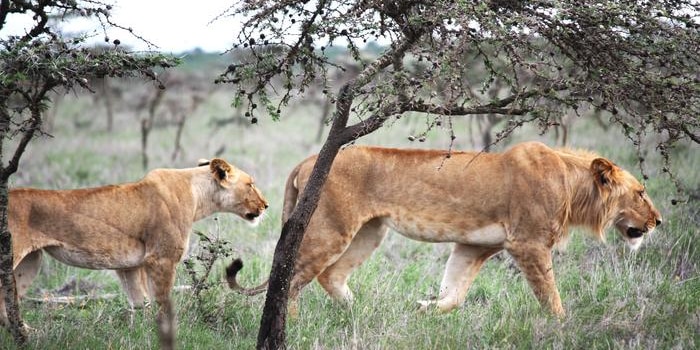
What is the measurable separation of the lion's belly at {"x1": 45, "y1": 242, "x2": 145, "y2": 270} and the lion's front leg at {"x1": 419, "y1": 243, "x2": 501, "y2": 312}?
2408mm

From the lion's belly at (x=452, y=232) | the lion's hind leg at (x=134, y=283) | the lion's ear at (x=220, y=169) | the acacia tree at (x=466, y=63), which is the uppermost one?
the acacia tree at (x=466, y=63)

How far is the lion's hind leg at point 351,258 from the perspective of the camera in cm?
704

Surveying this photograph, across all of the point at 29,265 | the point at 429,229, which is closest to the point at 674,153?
the point at 429,229

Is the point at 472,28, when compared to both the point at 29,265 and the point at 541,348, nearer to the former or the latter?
the point at 541,348

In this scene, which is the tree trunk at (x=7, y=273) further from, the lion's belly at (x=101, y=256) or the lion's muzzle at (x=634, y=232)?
the lion's muzzle at (x=634, y=232)

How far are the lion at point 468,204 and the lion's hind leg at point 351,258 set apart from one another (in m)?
0.07

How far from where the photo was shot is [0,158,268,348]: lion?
6445mm

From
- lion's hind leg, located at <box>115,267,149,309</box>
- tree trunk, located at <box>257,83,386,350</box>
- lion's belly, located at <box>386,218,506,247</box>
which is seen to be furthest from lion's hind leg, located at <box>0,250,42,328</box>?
lion's belly, located at <box>386,218,506,247</box>

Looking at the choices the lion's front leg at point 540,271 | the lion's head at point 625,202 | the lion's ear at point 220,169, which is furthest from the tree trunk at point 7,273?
the lion's head at point 625,202

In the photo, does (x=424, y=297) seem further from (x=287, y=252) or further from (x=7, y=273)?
(x=7, y=273)

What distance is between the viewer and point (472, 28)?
480 cm

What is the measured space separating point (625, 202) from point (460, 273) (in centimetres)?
139

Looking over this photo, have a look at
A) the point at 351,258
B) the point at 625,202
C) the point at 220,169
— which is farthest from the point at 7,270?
the point at 625,202

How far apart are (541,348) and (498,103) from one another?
1.57 metres
